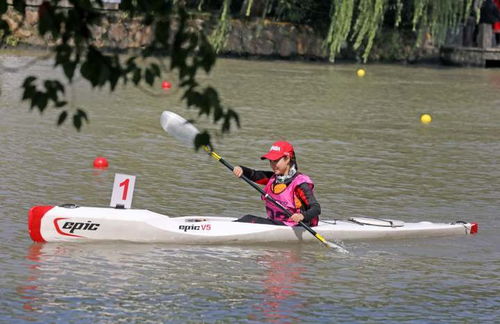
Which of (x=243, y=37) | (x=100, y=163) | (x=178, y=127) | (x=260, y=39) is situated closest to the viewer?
(x=178, y=127)

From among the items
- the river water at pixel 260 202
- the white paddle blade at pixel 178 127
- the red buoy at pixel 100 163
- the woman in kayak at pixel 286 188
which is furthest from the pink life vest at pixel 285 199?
the red buoy at pixel 100 163

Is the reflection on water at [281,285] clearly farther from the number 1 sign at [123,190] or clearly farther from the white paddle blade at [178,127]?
the white paddle blade at [178,127]

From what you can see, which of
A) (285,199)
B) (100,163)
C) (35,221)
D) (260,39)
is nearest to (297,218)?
(285,199)

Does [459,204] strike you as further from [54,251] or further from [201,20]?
[201,20]

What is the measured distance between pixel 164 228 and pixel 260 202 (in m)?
2.75

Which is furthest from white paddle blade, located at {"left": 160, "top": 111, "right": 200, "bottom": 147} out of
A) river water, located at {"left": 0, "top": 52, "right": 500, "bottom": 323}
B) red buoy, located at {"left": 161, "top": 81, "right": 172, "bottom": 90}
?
red buoy, located at {"left": 161, "top": 81, "right": 172, "bottom": 90}

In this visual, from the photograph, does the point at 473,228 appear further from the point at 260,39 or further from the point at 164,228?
the point at 260,39

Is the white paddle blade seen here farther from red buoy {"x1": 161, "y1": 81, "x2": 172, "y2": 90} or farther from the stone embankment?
the stone embankment

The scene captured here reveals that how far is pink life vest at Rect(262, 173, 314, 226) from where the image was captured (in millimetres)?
10894

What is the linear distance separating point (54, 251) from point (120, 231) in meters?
0.69

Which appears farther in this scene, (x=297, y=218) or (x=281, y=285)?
(x=297, y=218)

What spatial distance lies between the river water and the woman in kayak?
0.32 m

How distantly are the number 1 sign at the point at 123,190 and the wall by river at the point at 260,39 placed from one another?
20503 mm

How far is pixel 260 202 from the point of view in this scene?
13.3 m
